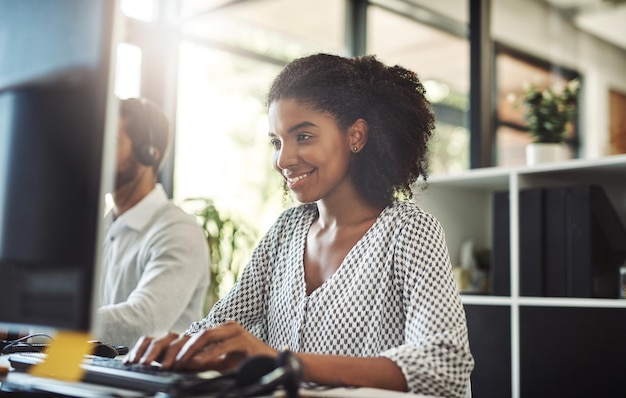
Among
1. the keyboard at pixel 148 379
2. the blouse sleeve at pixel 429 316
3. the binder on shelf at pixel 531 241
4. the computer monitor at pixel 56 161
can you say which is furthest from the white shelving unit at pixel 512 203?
the computer monitor at pixel 56 161

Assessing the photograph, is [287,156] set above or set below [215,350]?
above

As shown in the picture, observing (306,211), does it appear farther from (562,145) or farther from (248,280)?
Answer: (562,145)

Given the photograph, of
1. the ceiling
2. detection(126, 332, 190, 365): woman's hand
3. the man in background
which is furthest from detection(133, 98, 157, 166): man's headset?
the ceiling

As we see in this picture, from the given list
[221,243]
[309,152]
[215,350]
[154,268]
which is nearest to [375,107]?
[309,152]

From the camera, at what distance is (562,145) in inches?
108

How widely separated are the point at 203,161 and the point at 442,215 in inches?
64.5

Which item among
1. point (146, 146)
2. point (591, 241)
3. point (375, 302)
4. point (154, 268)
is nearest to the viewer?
point (375, 302)

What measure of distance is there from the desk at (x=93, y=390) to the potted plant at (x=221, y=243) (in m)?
2.22

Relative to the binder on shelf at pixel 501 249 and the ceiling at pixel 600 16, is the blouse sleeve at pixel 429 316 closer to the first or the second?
the binder on shelf at pixel 501 249

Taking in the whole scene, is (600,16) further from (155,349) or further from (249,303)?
(155,349)

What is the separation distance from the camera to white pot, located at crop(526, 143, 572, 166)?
2652mm

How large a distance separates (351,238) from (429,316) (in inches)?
12.2

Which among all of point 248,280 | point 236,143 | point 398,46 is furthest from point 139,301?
point 398,46

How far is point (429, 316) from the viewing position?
1.12 meters
